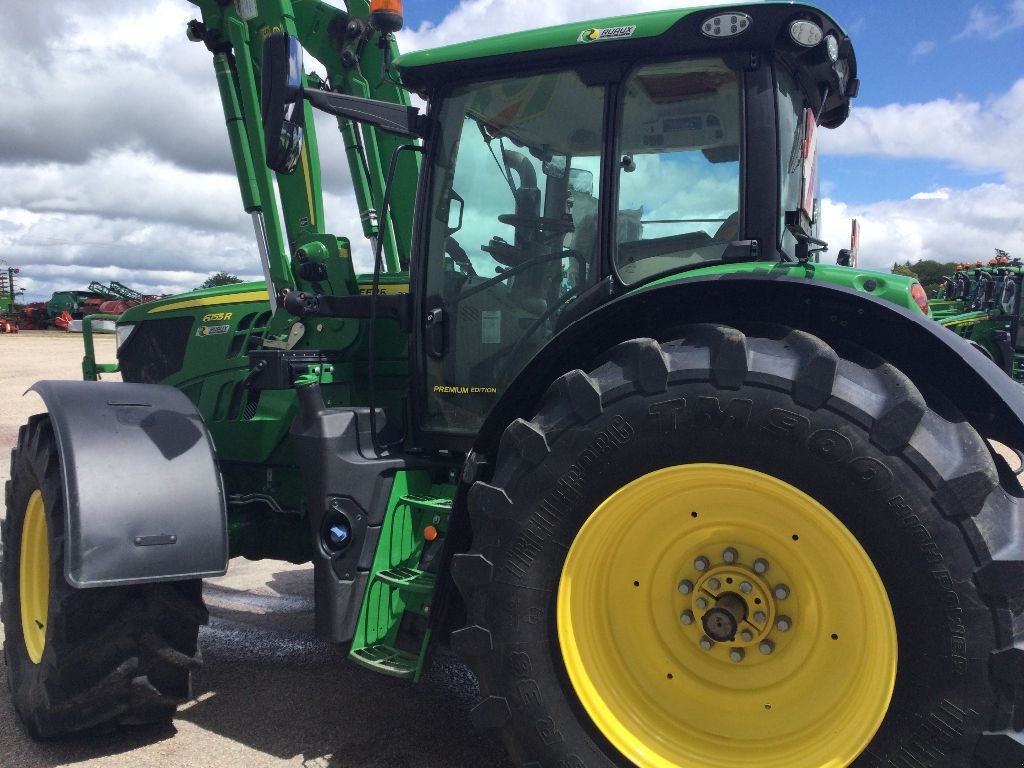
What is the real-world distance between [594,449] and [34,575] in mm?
2726

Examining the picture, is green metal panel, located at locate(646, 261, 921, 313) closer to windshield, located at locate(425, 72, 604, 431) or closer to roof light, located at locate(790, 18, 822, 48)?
windshield, located at locate(425, 72, 604, 431)

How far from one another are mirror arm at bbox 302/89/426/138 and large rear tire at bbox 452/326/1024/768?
133 centimetres

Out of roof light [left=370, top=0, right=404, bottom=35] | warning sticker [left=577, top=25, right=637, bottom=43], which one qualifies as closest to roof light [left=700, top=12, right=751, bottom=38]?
warning sticker [left=577, top=25, right=637, bottom=43]

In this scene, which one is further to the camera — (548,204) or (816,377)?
(548,204)

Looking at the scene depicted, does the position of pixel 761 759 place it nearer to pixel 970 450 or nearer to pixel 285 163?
pixel 970 450

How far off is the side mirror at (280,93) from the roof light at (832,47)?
1.79 m

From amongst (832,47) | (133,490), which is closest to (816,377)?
(832,47)

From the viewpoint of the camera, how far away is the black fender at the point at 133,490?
10.0ft

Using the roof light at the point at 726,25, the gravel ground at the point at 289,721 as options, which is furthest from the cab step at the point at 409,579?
the roof light at the point at 726,25

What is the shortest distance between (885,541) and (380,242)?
7.39 feet

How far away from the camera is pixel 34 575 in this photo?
3.77 m

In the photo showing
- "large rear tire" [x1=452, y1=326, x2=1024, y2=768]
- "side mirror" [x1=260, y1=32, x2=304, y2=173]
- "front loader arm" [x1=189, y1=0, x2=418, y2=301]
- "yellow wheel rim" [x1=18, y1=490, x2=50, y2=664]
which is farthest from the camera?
"front loader arm" [x1=189, y1=0, x2=418, y2=301]

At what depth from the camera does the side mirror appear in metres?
3.00

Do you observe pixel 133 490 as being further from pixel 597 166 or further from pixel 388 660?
pixel 597 166
